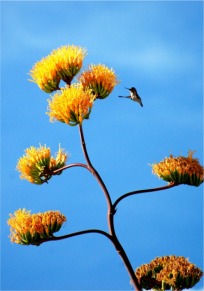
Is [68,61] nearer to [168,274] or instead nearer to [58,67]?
[58,67]

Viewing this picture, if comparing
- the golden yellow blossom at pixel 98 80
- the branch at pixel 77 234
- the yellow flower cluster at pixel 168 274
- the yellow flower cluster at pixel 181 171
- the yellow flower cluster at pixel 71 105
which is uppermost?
the golden yellow blossom at pixel 98 80

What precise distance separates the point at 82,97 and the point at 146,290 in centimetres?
207

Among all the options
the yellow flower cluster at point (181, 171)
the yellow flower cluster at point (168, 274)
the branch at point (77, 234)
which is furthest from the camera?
the yellow flower cluster at point (181, 171)

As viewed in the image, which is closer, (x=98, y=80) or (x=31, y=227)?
(x=31, y=227)

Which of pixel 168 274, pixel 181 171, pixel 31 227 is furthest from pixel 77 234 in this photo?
pixel 181 171

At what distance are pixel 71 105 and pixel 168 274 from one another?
6.07 ft

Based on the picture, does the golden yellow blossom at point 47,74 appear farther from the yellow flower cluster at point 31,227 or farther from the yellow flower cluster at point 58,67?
the yellow flower cluster at point 31,227

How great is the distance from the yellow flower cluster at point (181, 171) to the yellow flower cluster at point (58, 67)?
130 centimetres

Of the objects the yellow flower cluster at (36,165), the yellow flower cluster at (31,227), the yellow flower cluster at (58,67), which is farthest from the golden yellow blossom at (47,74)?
the yellow flower cluster at (31,227)

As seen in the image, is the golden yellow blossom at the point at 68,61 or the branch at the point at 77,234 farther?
the golden yellow blossom at the point at 68,61

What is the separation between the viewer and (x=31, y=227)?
457 centimetres

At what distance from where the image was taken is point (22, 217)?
461 centimetres

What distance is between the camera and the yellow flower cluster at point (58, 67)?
5078mm

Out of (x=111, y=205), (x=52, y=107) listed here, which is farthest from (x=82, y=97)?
(x=111, y=205)
